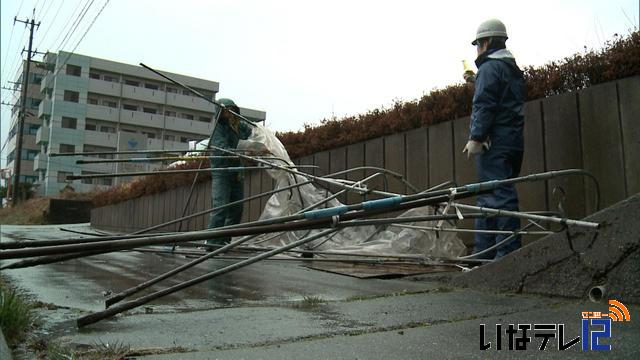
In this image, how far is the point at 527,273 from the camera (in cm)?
272

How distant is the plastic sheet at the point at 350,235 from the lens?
181 inches

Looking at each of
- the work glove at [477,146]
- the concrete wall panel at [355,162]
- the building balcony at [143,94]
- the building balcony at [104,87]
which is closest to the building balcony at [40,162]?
the building balcony at [104,87]

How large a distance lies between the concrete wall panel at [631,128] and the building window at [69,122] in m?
47.2

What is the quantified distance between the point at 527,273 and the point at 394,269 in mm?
1571

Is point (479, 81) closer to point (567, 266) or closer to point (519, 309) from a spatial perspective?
point (567, 266)

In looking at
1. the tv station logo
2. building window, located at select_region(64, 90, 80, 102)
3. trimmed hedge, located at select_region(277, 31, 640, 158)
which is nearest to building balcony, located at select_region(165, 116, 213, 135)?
building window, located at select_region(64, 90, 80, 102)

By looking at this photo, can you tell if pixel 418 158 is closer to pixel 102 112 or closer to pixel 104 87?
pixel 102 112

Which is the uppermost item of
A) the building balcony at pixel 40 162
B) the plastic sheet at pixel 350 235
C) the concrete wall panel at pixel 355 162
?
the building balcony at pixel 40 162

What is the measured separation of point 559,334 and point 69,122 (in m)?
48.6

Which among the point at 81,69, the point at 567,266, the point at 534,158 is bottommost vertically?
the point at 567,266

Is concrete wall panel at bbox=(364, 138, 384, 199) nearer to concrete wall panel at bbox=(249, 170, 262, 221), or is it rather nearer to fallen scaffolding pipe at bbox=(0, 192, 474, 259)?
concrete wall panel at bbox=(249, 170, 262, 221)

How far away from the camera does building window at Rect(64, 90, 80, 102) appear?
4391 cm

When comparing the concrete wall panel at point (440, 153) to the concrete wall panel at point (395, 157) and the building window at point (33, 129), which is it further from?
the building window at point (33, 129)

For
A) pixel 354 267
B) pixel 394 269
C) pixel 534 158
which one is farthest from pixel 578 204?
pixel 354 267
